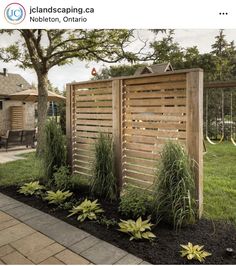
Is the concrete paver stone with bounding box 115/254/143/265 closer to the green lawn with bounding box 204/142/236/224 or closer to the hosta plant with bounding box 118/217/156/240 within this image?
the hosta plant with bounding box 118/217/156/240

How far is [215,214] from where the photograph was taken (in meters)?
3.95

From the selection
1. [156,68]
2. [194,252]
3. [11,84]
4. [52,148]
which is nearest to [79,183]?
[52,148]

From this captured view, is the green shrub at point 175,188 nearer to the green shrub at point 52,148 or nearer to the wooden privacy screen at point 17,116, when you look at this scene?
the green shrub at point 52,148

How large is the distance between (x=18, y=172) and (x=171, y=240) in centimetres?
472

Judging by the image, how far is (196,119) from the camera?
3637mm

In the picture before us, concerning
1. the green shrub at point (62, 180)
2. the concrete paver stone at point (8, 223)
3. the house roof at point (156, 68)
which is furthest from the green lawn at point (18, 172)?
the house roof at point (156, 68)

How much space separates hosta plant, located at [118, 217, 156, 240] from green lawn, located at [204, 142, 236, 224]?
108cm

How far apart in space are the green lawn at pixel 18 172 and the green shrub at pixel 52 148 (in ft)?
2.64

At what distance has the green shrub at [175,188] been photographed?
338cm

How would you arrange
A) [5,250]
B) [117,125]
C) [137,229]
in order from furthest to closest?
[117,125] < [137,229] < [5,250]

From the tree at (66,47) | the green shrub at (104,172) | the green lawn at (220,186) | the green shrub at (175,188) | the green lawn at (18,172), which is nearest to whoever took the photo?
Result: the green shrub at (175,188)
